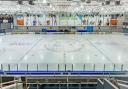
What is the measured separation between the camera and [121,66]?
8430 mm

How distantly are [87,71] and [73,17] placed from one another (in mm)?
12618

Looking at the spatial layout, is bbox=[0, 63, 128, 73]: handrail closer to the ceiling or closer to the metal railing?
the metal railing

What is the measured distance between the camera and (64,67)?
8211mm

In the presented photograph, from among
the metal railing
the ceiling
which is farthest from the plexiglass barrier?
the ceiling

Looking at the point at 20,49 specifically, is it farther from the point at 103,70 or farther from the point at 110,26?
the point at 110,26

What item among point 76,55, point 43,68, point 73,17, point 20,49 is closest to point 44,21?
point 73,17

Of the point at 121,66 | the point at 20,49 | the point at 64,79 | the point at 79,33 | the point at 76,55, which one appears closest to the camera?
the point at 64,79

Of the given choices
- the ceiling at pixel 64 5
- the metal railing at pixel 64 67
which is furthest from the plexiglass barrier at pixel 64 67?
the ceiling at pixel 64 5

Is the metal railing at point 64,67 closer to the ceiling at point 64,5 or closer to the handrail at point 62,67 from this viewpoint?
the handrail at point 62,67

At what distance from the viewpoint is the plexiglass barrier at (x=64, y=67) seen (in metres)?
8.03

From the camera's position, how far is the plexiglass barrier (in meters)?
8.03

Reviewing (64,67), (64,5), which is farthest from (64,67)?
(64,5)

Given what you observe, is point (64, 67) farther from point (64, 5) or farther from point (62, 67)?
point (64, 5)

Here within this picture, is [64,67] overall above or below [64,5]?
below
